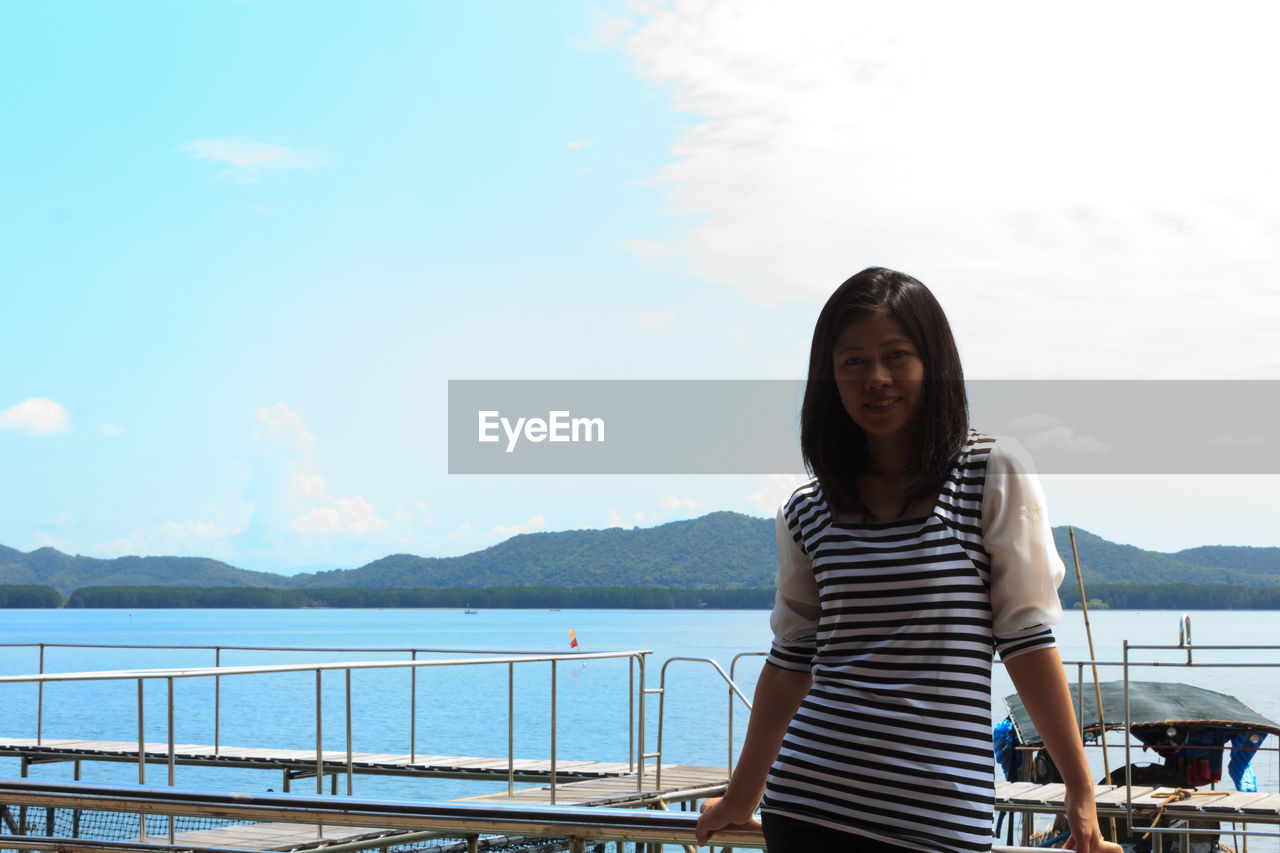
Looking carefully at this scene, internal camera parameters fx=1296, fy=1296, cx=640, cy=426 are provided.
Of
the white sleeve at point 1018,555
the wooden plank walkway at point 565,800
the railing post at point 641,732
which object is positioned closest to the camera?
the white sleeve at point 1018,555

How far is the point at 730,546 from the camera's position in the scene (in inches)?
3647

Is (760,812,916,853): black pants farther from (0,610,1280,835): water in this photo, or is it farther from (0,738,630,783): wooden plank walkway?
(0,610,1280,835): water

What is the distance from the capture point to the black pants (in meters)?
1.65

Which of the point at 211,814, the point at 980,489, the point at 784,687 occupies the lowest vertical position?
the point at 211,814

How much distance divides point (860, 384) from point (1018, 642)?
0.39m

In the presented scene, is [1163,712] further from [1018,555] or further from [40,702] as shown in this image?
[1018,555]

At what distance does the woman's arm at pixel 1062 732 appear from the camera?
63.7 inches

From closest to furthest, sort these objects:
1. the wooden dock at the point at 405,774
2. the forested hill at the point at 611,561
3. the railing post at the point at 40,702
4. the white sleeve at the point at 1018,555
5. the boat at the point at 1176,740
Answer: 1. the white sleeve at the point at 1018,555
2. the wooden dock at the point at 405,774
3. the railing post at the point at 40,702
4. the boat at the point at 1176,740
5. the forested hill at the point at 611,561

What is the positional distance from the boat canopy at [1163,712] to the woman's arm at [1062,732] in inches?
386

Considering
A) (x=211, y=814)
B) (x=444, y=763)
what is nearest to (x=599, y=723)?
(x=444, y=763)

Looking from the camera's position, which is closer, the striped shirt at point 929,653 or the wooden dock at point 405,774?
the striped shirt at point 929,653

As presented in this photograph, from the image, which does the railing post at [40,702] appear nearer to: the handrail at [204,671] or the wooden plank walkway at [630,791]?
the handrail at [204,671]

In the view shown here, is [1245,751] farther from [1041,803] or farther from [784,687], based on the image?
[784,687]

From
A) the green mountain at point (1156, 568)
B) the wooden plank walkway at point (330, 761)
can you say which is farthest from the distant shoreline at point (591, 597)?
the wooden plank walkway at point (330, 761)
